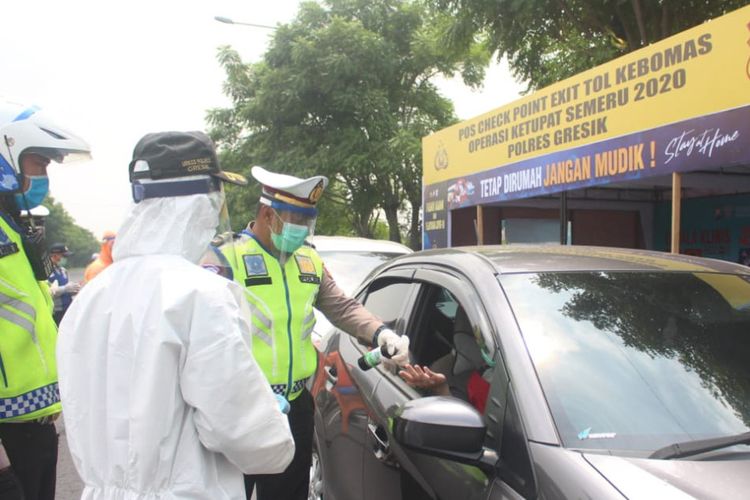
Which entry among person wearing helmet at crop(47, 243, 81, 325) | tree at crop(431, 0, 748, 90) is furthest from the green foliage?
tree at crop(431, 0, 748, 90)

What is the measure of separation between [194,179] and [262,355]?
3.45 ft

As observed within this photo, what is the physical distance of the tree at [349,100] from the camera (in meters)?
14.6

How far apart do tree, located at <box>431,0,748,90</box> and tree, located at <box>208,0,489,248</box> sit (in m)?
4.60

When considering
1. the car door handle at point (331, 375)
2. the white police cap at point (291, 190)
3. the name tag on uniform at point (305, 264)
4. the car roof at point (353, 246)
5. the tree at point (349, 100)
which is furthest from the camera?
the tree at point (349, 100)

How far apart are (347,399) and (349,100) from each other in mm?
12862

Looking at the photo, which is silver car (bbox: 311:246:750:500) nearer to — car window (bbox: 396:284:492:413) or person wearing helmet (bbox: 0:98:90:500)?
car window (bbox: 396:284:492:413)

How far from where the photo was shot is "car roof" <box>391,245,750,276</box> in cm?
213

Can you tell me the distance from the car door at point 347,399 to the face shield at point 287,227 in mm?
548

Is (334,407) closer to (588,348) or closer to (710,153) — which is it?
(588,348)

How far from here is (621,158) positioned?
5.66 metres

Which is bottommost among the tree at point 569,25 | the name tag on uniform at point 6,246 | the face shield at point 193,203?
the name tag on uniform at point 6,246

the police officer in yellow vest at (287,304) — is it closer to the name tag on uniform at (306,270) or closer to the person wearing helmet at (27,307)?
the name tag on uniform at (306,270)

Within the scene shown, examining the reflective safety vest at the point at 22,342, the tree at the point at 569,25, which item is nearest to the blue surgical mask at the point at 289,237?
the reflective safety vest at the point at 22,342

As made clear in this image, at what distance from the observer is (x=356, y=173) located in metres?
15.3
